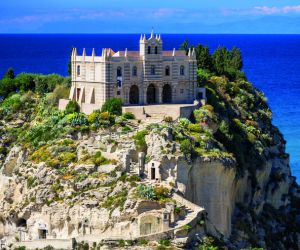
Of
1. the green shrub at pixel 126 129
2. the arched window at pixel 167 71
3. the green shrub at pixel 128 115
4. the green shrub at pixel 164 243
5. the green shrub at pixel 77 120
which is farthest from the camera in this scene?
the arched window at pixel 167 71

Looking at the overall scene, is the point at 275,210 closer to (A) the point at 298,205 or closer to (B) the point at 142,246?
(A) the point at 298,205

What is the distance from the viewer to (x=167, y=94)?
89.6 m

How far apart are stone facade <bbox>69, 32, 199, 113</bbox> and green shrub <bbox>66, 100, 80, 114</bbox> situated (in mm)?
472

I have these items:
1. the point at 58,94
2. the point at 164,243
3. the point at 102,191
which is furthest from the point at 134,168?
the point at 58,94

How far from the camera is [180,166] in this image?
75.6 metres

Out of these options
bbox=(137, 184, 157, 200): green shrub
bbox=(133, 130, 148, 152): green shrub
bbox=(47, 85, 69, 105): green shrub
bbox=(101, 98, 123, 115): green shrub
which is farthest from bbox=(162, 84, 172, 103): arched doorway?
bbox=(137, 184, 157, 200): green shrub

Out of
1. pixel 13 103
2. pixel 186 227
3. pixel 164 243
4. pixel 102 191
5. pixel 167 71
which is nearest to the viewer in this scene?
pixel 164 243

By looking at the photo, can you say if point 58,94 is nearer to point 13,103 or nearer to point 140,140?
point 13,103

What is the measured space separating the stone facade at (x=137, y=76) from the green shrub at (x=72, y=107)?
472 millimetres

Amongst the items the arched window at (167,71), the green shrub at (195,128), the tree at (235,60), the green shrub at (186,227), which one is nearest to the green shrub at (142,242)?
the green shrub at (186,227)

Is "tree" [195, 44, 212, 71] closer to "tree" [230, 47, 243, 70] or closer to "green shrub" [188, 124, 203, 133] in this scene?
"tree" [230, 47, 243, 70]

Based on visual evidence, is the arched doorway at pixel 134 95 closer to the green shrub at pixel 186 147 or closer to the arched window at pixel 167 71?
the arched window at pixel 167 71

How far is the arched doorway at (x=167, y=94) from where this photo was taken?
89188 millimetres

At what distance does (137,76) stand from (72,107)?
6.22 meters
